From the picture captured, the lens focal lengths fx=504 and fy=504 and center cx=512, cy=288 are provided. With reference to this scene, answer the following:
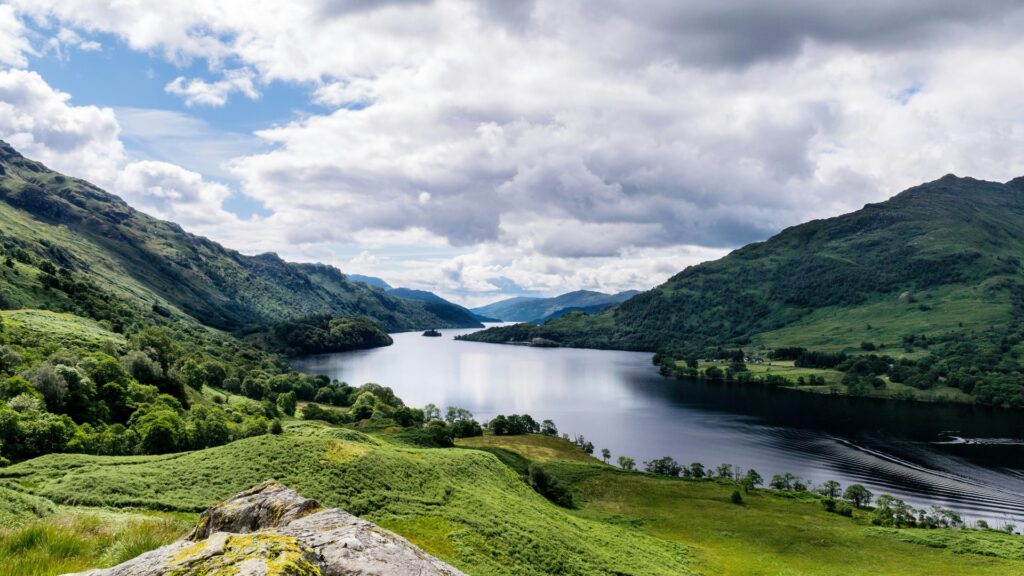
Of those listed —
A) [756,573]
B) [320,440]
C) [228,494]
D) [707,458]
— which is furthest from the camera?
[707,458]

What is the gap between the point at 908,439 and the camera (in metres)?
145

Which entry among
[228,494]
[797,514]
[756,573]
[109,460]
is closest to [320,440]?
[228,494]

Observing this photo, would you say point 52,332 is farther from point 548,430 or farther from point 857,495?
point 857,495

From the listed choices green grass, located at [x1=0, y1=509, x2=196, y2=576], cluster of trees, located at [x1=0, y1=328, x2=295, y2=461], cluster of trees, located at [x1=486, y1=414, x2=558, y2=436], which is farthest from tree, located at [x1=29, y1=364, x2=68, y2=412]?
cluster of trees, located at [x1=486, y1=414, x2=558, y2=436]

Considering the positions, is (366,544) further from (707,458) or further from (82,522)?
(707,458)

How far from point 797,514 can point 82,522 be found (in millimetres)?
95805

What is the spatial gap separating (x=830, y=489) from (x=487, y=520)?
273 ft

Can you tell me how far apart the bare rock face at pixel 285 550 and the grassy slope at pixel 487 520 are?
1930 mm

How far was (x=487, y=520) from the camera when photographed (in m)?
44.1

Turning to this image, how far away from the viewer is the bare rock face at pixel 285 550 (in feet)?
24.8

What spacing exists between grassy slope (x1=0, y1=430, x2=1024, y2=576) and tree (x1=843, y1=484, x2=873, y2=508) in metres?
13.4

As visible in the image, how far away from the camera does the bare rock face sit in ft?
24.8

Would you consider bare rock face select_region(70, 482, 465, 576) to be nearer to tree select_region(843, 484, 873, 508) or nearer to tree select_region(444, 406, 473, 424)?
tree select_region(843, 484, 873, 508)

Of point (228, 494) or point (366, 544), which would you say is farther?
point (228, 494)
